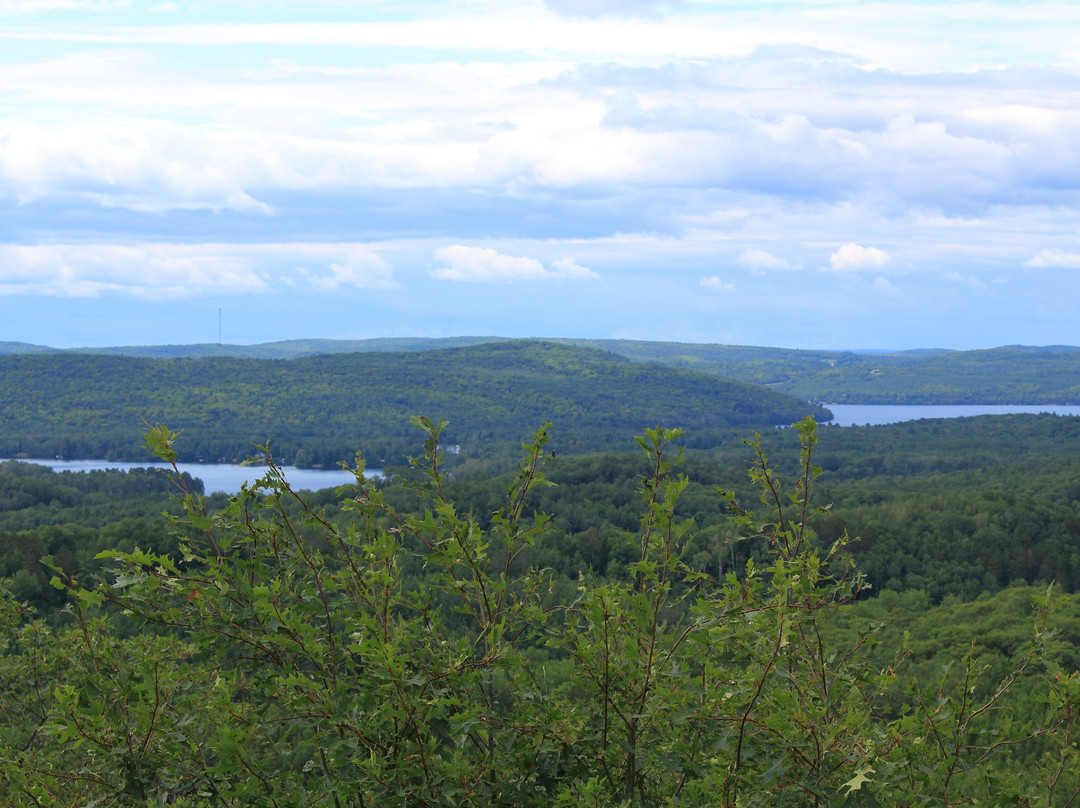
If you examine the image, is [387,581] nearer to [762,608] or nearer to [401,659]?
[401,659]

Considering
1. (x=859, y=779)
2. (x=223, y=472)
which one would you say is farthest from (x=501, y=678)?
(x=223, y=472)

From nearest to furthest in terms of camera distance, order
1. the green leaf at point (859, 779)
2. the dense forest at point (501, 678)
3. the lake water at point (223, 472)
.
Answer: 1. the green leaf at point (859, 779)
2. the dense forest at point (501, 678)
3. the lake water at point (223, 472)

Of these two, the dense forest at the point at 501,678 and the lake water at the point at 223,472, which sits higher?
the dense forest at the point at 501,678

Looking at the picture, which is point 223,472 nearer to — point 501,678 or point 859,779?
point 501,678

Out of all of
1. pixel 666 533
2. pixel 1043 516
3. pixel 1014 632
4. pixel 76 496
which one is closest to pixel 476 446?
pixel 76 496

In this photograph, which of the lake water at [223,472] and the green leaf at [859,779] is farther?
the lake water at [223,472]

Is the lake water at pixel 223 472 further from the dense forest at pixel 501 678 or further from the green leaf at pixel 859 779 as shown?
the green leaf at pixel 859 779

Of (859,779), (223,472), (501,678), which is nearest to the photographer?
(859,779)

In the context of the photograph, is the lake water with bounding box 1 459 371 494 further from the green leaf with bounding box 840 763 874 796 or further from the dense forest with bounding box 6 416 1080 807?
the green leaf with bounding box 840 763 874 796

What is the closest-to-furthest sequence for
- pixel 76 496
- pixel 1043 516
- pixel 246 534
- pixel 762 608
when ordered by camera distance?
1. pixel 762 608
2. pixel 246 534
3. pixel 1043 516
4. pixel 76 496

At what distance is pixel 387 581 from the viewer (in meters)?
5.65

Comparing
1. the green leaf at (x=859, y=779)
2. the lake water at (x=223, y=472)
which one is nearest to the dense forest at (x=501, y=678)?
the green leaf at (x=859, y=779)

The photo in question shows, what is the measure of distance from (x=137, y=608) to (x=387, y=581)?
5.32ft

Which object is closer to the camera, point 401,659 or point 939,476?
point 401,659
